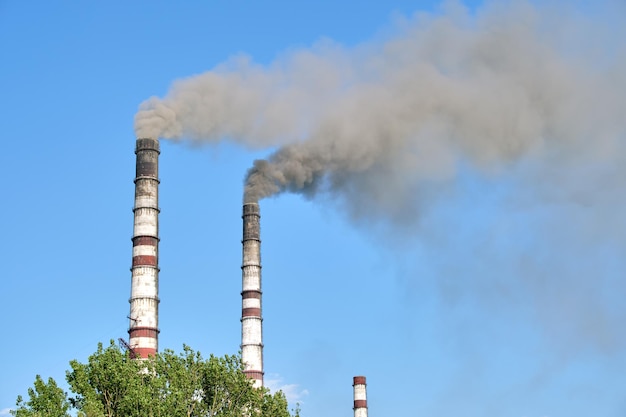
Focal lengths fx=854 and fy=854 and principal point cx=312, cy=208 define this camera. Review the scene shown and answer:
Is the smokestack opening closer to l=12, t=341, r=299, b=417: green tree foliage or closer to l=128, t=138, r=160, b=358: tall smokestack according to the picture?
l=128, t=138, r=160, b=358: tall smokestack

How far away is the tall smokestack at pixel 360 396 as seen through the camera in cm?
6355

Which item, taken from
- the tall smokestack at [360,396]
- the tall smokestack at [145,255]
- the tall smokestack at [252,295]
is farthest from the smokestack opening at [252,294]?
the tall smokestack at [360,396]

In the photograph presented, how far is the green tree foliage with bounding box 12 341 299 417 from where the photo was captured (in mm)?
32594

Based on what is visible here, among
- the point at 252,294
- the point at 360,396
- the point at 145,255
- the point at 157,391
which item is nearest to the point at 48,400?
the point at 157,391

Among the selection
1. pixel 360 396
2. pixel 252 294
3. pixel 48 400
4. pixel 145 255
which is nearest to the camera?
pixel 48 400

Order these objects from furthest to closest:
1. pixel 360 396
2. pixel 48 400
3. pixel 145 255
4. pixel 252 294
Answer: pixel 360 396, pixel 252 294, pixel 145 255, pixel 48 400

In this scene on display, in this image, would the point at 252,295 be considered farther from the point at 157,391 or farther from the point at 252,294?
the point at 157,391

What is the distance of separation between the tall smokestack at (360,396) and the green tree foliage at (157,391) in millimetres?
25101

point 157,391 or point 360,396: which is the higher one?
point 360,396

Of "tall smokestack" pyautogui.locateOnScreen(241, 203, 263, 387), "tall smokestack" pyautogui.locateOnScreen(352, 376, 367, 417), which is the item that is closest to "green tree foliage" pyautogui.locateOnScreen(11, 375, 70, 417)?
"tall smokestack" pyautogui.locateOnScreen(241, 203, 263, 387)

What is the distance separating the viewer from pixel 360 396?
6419 centimetres

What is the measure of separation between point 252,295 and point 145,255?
10.8m

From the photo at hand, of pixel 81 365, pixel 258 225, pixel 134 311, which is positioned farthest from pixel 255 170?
pixel 81 365

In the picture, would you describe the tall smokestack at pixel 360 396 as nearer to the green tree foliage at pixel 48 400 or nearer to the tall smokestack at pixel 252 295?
the tall smokestack at pixel 252 295
